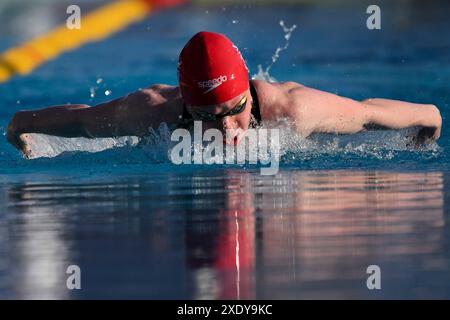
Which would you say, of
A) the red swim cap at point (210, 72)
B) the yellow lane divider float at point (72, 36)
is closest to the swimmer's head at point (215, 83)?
the red swim cap at point (210, 72)

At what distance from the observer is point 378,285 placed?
3.04m

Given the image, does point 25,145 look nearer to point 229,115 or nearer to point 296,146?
point 229,115

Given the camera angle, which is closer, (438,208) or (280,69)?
(438,208)

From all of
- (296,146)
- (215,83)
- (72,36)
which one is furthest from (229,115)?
(72,36)

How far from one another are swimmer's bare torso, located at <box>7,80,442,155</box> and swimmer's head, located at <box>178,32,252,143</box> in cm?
2

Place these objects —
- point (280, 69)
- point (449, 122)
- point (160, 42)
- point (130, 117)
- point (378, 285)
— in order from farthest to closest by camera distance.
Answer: point (160, 42) < point (280, 69) < point (449, 122) < point (130, 117) < point (378, 285)

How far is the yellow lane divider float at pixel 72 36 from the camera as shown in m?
12.4

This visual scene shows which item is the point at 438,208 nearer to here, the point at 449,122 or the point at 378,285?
the point at 378,285

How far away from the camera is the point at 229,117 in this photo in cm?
591

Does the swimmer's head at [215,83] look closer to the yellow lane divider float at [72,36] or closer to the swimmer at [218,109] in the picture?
the swimmer at [218,109]

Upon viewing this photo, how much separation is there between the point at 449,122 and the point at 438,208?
13.3 feet

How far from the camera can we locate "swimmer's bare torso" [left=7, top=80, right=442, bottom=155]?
611 centimetres

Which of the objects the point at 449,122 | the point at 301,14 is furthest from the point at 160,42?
the point at 449,122

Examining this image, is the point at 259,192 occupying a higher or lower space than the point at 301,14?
lower
